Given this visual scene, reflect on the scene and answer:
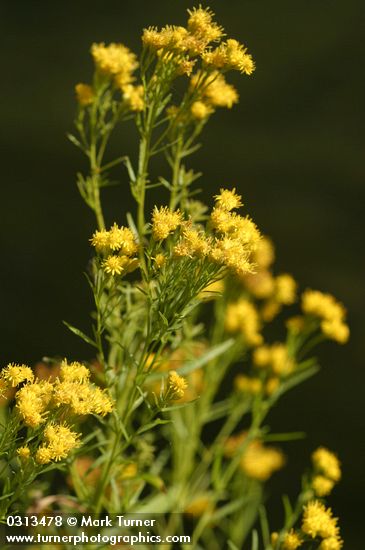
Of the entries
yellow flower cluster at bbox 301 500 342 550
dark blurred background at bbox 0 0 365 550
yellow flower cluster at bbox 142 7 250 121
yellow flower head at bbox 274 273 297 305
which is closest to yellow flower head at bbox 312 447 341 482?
yellow flower cluster at bbox 301 500 342 550

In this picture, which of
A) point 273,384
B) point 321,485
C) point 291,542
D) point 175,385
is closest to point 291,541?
point 291,542

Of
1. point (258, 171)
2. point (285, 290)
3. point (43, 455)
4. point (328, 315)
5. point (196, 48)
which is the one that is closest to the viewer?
point (43, 455)

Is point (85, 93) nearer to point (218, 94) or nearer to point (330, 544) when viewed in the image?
point (218, 94)

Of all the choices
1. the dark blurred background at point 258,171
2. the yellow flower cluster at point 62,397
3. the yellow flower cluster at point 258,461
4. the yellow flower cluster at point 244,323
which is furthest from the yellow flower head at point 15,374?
the dark blurred background at point 258,171

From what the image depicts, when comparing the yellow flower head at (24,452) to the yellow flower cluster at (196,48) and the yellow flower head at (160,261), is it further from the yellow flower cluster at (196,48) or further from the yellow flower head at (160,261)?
the yellow flower cluster at (196,48)

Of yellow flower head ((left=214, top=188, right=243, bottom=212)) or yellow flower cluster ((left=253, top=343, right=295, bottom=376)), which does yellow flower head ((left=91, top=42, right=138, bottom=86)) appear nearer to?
yellow flower head ((left=214, top=188, right=243, bottom=212))

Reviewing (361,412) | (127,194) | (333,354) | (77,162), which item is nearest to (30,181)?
(77,162)
